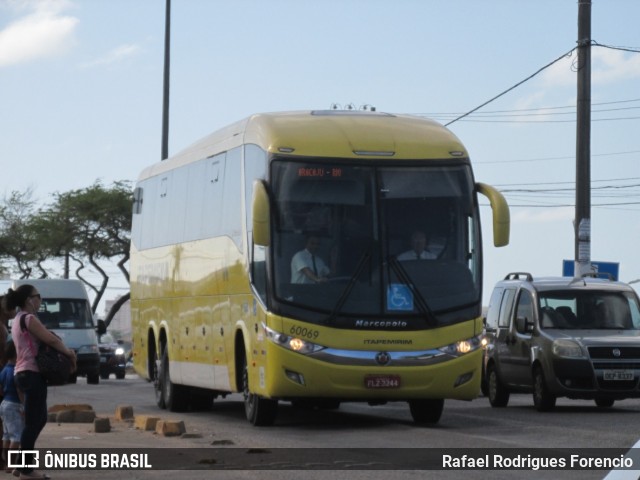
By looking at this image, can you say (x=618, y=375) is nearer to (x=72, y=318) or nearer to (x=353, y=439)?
(x=353, y=439)

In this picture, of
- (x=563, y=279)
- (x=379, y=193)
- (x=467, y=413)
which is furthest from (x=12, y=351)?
(x=563, y=279)

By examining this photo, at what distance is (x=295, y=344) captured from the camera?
60.7 ft

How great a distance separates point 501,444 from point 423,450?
3.68ft

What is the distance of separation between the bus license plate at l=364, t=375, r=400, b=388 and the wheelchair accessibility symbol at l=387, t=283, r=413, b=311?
77 centimetres

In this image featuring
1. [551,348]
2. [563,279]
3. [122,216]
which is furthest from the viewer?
[122,216]

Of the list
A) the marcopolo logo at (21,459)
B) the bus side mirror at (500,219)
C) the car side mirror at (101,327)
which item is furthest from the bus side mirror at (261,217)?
the car side mirror at (101,327)

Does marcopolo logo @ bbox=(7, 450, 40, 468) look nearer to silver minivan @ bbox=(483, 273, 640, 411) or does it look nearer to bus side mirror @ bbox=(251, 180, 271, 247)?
bus side mirror @ bbox=(251, 180, 271, 247)

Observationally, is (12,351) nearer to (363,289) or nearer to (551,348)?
(363,289)

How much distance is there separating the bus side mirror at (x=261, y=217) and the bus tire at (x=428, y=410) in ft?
9.84

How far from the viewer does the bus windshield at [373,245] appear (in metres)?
18.6

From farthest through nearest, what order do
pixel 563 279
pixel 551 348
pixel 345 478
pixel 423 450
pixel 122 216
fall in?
pixel 122 216, pixel 563 279, pixel 551 348, pixel 423 450, pixel 345 478

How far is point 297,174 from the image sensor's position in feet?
62.2

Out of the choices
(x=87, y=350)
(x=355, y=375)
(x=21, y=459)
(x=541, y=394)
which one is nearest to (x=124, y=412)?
(x=355, y=375)

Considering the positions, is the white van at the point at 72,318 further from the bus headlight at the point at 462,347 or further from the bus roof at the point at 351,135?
the bus headlight at the point at 462,347
